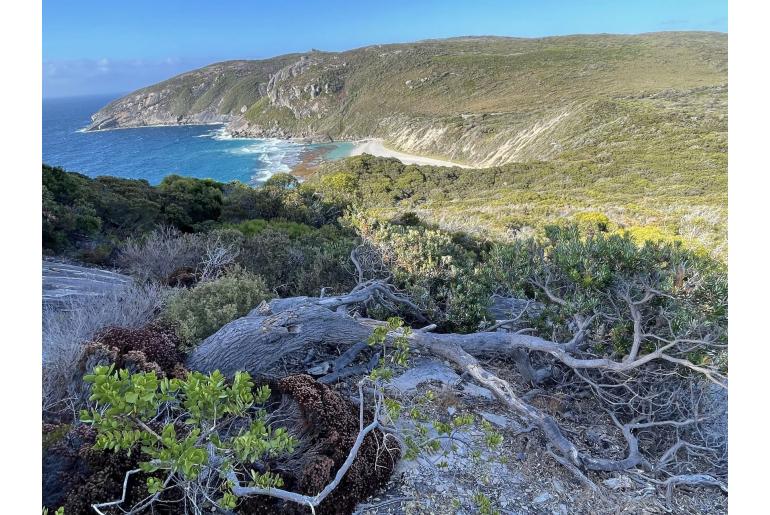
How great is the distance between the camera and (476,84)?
77.4 metres

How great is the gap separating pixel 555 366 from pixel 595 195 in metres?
23.9

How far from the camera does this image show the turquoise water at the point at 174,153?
54.0 m

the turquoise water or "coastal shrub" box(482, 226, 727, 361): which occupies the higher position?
the turquoise water

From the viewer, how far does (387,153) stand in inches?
2441

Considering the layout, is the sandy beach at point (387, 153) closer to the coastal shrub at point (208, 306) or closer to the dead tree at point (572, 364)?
the coastal shrub at point (208, 306)

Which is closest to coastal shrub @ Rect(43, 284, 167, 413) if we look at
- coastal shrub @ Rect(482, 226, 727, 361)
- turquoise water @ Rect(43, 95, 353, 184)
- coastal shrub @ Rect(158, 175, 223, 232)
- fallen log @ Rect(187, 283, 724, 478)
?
fallen log @ Rect(187, 283, 724, 478)

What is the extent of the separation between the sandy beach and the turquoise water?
84.6 inches

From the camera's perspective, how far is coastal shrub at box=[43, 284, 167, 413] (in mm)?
2762

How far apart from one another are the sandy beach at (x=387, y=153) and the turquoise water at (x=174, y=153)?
215 cm

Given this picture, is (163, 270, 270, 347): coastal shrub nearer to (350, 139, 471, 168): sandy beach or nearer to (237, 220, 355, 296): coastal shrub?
(237, 220, 355, 296): coastal shrub

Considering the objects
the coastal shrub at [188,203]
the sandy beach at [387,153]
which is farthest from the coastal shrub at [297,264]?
the sandy beach at [387,153]

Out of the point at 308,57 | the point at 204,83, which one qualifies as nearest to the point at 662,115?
the point at 308,57

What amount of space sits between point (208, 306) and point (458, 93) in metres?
79.5
